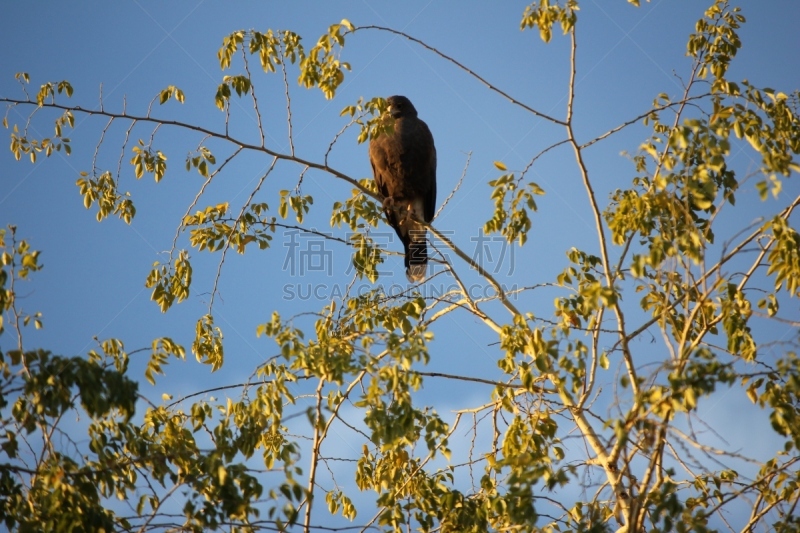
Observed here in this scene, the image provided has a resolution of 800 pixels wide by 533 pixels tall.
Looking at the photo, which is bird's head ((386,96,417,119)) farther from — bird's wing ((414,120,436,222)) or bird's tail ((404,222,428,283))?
bird's tail ((404,222,428,283))

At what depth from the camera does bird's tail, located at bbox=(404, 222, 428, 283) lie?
5727 millimetres

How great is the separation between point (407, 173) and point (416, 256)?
2.23 feet

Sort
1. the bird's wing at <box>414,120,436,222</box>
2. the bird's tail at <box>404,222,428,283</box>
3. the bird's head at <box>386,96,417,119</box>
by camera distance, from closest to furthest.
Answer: the bird's tail at <box>404,222,428,283</box> < the bird's wing at <box>414,120,436,222</box> < the bird's head at <box>386,96,417,119</box>

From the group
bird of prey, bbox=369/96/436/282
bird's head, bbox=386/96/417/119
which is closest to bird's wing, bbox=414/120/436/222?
bird of prey, bbox=369/96/436/282

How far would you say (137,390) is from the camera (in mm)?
2363

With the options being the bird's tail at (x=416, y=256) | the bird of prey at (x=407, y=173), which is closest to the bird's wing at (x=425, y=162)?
the bird of prey at (x=407, y=173)

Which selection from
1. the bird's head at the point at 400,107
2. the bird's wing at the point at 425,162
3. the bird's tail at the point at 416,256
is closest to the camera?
the bird's tail at the point at 416,256

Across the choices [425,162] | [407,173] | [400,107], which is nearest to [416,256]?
[407,173]

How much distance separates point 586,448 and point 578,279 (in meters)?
0.80

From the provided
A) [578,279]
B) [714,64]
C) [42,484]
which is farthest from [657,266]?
[42,484]

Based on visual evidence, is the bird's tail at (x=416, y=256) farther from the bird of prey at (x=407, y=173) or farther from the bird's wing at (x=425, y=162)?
the bird's wing at (x=425, y=162)

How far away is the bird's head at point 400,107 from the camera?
237 inches

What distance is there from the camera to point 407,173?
583 cm

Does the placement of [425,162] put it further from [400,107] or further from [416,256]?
[416,256]
